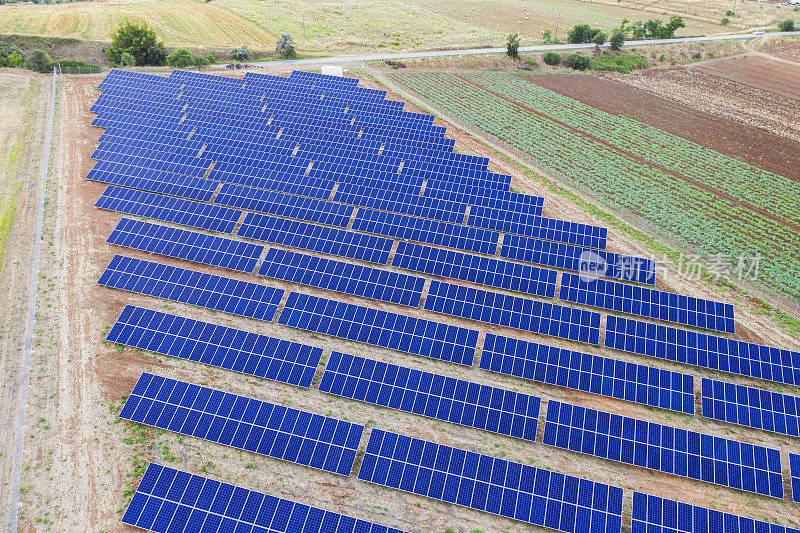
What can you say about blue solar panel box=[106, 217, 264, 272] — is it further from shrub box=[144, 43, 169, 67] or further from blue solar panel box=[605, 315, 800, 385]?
shrub box=[144, 43, 169, 67]

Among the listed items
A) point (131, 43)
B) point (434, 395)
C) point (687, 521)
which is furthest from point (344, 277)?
point (131, 43)

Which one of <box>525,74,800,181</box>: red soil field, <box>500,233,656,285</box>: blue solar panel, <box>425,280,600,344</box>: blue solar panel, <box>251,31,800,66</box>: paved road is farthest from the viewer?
<box>251,31,800,66</box>: paved road

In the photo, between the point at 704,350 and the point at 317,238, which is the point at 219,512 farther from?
the point at 704,350

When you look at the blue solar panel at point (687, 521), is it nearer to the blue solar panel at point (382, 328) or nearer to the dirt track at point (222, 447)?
the dirt track at point (222, 447)

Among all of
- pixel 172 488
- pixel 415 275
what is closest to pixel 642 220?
pixel 415 275

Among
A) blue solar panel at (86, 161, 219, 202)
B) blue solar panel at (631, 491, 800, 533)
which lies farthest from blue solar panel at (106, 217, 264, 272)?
blue solar panel at (631, 491, 800, 533)

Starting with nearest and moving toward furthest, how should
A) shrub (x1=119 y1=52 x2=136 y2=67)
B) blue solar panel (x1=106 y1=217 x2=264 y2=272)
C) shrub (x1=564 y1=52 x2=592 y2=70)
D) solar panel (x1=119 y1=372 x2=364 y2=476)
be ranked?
solar panel (x1=119 y1=372 x2=364 y2=476) < blue solar panel (x1=106 y1=217 x2=264 y2=272) < shrub (x1=119 y1=52 x2=136 y2=67) < shrub (x1=564 y1=52 x2=592 y2=70)
